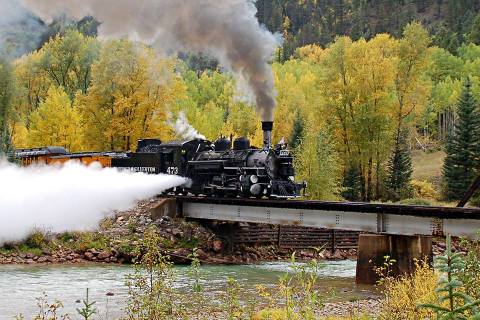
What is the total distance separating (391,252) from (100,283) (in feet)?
39.4

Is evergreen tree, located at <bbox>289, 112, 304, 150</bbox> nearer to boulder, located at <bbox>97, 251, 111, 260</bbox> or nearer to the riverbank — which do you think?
the riverbank

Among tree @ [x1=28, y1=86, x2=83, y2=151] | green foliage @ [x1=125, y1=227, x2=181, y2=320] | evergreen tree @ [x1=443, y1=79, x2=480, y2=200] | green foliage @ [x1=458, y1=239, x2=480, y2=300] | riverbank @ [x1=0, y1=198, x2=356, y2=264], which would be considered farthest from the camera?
tree @ [x1=28, y1=86, x2=83, y2=151]

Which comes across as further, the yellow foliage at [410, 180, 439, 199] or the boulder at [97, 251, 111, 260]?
the yellow foliage at [410, 180, 439, 199]

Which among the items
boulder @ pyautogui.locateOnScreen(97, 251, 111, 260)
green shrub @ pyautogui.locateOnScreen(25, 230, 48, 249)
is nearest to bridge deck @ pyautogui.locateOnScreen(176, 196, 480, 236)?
boulder @ pyautogui.locateOnScreen(97, 251, 111, 260)

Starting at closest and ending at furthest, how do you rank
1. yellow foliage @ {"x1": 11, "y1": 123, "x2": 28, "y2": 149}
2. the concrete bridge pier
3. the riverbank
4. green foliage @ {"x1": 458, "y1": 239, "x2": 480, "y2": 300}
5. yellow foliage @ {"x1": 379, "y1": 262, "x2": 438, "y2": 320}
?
green foliage @ {"x1": 458, "y1": 239, "x2": 480, "y2": 300} → yellow foliage @ {"x1": 379, "y1": 262, "x2": 438, "y2": 320} → the concrete bridge pier → the riverbank → yellow foliage @ {"x1": 11, "y1": 123, "x2": 28, "y2": 149}

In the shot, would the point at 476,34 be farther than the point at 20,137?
Yes

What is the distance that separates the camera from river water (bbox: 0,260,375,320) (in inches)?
894

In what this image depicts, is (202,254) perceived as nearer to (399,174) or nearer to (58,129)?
(399,174)

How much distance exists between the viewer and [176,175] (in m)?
40.8

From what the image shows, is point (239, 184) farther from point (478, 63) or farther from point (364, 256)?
point (478, 63)

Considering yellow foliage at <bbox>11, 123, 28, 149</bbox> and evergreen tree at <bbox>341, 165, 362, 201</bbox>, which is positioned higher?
yellow foliage at <bbox>11, 123, 28, 149</bbox>

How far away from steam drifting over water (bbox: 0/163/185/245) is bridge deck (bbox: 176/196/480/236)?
3.67 m

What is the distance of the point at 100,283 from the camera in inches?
1099

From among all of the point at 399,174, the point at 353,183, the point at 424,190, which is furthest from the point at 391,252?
the point at 424,190
